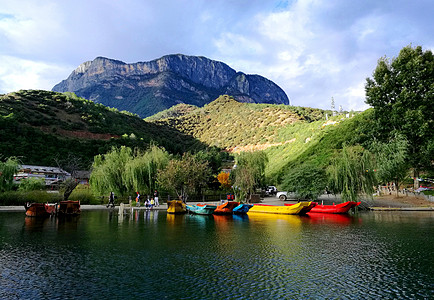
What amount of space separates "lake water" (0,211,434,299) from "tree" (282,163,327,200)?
1717 centimetres

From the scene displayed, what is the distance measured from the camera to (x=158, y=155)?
141ft

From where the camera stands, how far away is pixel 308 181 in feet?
123

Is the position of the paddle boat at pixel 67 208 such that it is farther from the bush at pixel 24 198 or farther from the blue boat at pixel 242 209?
the blue boat at pixel 242 209

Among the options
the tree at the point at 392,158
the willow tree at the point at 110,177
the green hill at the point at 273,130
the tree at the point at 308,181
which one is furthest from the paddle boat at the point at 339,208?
the willow tree at the point at 110,177

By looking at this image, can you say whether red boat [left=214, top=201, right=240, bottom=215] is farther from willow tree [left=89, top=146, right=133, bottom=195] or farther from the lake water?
the lake water

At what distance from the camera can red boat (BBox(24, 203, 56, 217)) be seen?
27.2 meters

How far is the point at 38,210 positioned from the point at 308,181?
3056 cm

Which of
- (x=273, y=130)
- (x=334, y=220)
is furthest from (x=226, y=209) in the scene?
(x=273, y=130)

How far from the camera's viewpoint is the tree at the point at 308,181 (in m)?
36.6

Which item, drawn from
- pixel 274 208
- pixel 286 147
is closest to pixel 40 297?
pixel 274 208

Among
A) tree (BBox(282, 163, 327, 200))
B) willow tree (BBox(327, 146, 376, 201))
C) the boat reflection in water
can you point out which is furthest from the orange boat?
tree (BBox(282, 163, 327, 200))

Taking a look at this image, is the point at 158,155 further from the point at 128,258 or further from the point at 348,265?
the point at 348,265

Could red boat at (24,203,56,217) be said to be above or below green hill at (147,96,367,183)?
below

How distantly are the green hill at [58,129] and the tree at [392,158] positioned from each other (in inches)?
1358
